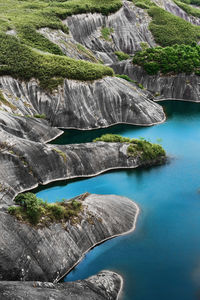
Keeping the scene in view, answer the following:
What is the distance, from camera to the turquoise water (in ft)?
95.6

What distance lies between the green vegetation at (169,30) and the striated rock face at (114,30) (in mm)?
1870

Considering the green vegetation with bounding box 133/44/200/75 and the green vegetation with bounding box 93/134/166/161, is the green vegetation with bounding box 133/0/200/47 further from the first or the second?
the green vegetation with bounding box 93/134/166/161

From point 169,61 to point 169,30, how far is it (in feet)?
89.5

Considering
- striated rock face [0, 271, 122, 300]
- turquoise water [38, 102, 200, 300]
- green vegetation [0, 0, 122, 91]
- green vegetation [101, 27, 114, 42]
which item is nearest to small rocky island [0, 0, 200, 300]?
striated rock face [0, 271, 122, 300]

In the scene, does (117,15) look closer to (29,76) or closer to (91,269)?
(29,76)

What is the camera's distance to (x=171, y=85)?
251 feet

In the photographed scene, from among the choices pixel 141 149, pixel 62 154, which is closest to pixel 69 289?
pixel 62 154

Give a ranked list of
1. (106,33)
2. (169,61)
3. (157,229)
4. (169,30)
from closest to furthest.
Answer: (157,229) < (169,61) < (106,33) < (169,30)

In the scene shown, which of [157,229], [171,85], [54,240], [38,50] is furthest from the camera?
[171,85]

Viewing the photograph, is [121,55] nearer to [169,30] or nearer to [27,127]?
[169,30]

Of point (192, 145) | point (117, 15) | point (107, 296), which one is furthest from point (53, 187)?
point (117, 15)

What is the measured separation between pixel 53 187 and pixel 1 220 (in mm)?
14360

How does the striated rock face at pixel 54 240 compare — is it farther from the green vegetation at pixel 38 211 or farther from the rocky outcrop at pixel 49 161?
the rocky outcrop at pixel 49 161

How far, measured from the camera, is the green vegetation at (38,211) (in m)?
29.1
